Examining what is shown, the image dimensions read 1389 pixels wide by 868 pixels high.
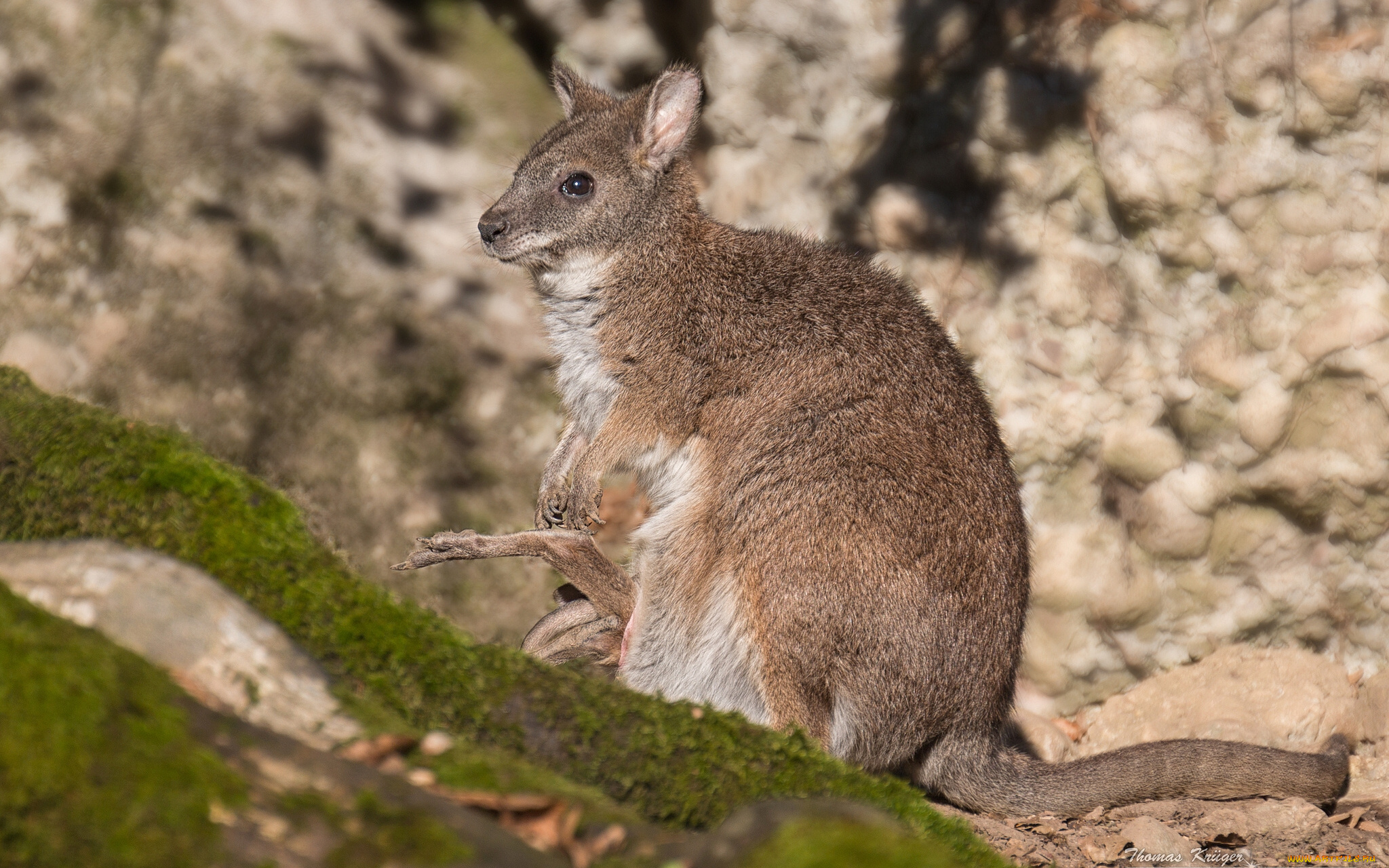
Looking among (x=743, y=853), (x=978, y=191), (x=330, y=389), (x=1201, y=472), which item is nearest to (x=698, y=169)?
(x=978, y=191)

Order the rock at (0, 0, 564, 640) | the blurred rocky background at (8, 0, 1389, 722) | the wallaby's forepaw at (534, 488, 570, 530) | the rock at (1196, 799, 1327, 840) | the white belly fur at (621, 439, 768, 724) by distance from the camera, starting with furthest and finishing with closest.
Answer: the rock at (0, 0, 564, 640) → the wallaby's forepaw at (534, 488, 570, 530) → the blurred rocky background at (8, 0, 1389, 722) → the rock at (1196, 799, 1327, 840) → the white belly fur at (621, 439, 768, 724)

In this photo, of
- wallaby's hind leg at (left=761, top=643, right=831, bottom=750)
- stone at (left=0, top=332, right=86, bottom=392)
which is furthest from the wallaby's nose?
stone at (left=0, top=332, right=86, bottom=392)

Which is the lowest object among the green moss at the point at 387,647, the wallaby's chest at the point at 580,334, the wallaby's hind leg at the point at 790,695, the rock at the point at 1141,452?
the green moss at the point at 387,647

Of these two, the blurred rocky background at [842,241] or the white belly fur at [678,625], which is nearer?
the white belly fur at [678,625]

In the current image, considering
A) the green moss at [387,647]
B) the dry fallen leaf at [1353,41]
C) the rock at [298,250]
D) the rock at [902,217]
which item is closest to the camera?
the green moss at [387,647]

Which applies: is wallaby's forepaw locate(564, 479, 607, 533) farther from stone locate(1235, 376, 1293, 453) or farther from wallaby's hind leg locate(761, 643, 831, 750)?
stone locate(1235, 376, 1293, 453)

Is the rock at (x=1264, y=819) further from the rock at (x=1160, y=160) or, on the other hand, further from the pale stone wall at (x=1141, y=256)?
the rock at (x=1160, y=160)

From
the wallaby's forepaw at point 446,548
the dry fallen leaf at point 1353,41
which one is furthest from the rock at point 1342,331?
the wallaby's forepaw at point 446,548

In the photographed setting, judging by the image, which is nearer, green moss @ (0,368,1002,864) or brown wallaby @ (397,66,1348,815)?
green moss @ (0,368,1002,864)
